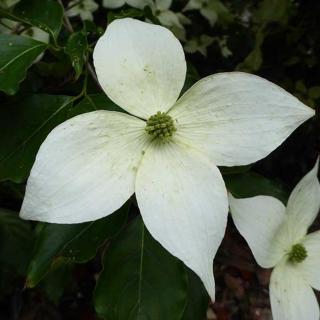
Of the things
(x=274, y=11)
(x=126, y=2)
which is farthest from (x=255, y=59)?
(x=126, y=2)

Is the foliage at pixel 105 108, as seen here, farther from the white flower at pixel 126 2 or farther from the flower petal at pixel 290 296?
the flower petal at pixel 290 296

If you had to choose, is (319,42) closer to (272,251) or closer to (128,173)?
(272,251)

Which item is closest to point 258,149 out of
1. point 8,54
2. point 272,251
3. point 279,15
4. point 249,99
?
point 249,99

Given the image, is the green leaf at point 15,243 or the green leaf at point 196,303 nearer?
the green leaf at point 196,303

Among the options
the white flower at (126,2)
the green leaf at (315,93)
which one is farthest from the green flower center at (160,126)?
the green leaf at (315,93)

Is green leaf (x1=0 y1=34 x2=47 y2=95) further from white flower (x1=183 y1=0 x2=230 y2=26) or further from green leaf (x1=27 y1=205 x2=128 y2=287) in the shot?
white flower (x1=183 y1=0 x2=230 y2=26)

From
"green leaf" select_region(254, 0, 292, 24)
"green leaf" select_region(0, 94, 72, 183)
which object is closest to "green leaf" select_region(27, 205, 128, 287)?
"green leaf" select_region(0, 94, 72, 183)

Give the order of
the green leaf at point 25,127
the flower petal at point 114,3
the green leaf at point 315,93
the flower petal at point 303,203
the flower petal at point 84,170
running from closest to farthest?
the flower petal at point 84,170
the green leaf at point 25,127
the flower petal at point 303,203
the flower petal at point 114,3
the green leaf at point 315,93
